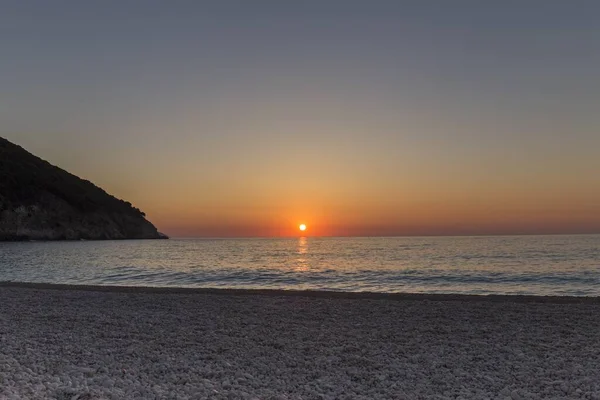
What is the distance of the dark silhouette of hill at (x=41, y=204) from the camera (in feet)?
493

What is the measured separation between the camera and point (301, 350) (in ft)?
33.2

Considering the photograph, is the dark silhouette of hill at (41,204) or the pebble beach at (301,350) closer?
the pebble beach at (301,350)

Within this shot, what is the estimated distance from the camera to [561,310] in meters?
15.2

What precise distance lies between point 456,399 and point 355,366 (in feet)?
7.07

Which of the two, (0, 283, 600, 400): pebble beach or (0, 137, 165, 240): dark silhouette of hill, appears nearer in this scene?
(0, 283, 600, 400): pebble beach

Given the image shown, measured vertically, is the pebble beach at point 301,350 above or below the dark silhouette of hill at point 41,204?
below

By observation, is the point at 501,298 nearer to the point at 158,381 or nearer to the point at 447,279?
the point at 158,381

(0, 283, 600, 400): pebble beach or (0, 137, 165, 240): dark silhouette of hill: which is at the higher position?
(0, 137, 165, 240): dark silhouette of hill

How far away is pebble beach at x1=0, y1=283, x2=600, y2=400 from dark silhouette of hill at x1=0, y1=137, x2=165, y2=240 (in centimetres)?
15372

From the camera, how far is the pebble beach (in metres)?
7.62

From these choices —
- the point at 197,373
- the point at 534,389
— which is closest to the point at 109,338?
the point at 197,373

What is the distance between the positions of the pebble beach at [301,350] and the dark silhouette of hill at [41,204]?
154 m

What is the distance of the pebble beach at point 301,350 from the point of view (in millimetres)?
7621

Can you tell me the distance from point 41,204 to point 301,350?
174 metres
